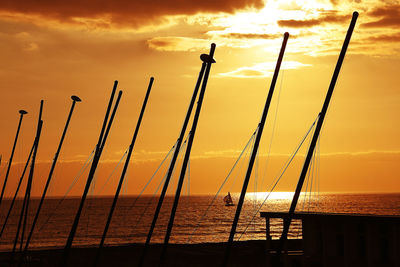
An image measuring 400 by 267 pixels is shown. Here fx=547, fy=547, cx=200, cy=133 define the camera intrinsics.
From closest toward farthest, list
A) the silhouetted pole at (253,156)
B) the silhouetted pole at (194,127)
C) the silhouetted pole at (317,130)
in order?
the silhouetted pole at (317,130) < the silhouetted pole at (253,156) < the silhouetted pole at (194,127)

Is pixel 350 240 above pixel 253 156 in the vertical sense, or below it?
below

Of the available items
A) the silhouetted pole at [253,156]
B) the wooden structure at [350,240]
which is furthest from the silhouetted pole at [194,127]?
the wooden structure at [350,240]

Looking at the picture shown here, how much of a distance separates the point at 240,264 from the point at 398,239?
22.4m

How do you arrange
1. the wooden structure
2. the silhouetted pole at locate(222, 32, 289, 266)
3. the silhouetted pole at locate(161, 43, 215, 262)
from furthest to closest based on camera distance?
the silhouetted pole at locate(161, 43, 215, 262), the silhouetted pole at locate(222, 32, 289, 266), the wooden structure

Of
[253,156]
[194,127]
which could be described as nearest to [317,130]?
[253,156]

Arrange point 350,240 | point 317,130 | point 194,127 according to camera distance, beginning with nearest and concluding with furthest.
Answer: point 317,130
point 350,240
point 194,127

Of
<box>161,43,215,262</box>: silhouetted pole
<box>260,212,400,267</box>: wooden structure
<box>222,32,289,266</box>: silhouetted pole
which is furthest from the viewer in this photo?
<box>161,43,215,262</box>: silhouetted pole

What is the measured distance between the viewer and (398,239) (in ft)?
57.4

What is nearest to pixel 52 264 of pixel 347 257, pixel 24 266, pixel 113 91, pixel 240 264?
pixel 24 266

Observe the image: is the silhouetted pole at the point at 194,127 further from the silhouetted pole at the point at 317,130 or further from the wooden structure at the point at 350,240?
the silhouetted pole at the point at 317,130

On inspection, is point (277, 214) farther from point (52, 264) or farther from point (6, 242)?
point (6, 242)

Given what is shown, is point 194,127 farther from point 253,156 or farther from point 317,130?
point 317,130

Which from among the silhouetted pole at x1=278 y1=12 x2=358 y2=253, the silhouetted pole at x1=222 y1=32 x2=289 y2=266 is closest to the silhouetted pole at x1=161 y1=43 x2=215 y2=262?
the silhouetted pole at x1=222 y1=32 x2=289 y2=266

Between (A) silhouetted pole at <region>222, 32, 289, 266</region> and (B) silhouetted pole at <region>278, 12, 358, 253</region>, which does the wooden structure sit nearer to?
(B) silhouetted pole at <region>278, 12, 358, 253</region>
